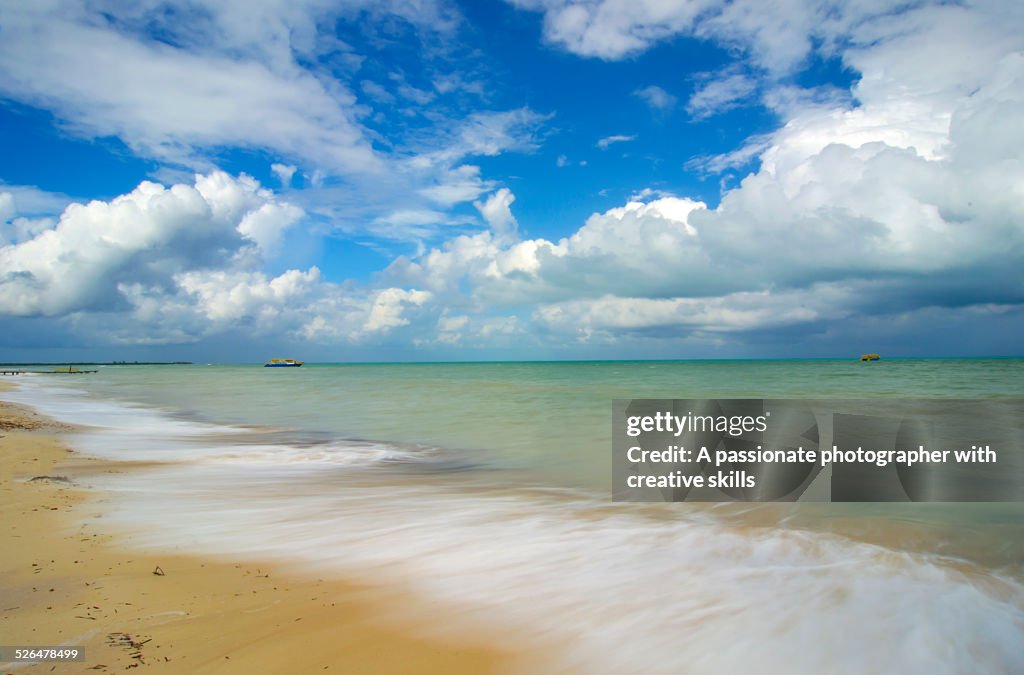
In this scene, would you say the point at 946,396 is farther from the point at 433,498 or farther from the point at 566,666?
the point at 566,666

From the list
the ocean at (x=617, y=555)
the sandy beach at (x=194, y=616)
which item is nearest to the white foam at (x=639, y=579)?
the ocean at (x=617, y=555)

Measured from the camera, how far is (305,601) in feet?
16.5

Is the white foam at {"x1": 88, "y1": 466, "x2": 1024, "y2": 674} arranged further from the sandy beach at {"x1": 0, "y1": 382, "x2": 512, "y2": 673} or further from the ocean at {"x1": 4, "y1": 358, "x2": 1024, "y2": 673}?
the sandy beach at {"x1": 0, "y1": 382, "x2": 512, "y2": 673}

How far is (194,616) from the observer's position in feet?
15.2

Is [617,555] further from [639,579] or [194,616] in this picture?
[194,616]

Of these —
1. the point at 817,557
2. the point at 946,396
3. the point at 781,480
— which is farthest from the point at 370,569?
the point at 946,396

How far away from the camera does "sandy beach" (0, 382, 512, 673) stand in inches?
158

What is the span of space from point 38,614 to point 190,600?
3.57 ft

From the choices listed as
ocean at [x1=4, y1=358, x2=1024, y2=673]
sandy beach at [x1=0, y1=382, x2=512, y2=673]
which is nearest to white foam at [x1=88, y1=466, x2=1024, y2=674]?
ocean at [x1=4, y1=358, x2=1024, y2=673]

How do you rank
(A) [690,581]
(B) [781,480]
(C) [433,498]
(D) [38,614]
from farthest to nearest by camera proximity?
(B) [781,480], (C) [433,498], (A) [690,581], (D) [38,614]

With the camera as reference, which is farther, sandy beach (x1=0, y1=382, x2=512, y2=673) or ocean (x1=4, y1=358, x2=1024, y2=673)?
ocean (x1=4, y1=358, x2=1024, y2=673)

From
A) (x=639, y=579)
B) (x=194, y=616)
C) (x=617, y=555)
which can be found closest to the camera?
(x=194, y=616)

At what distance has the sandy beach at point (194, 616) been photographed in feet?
13.1

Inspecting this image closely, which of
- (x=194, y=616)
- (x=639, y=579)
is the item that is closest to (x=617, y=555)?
(x=639, y=579)
